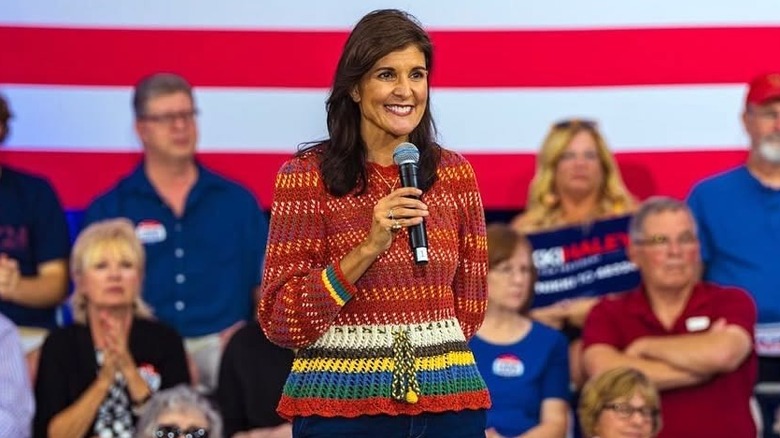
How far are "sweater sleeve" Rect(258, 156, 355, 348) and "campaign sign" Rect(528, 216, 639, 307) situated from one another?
2.78m

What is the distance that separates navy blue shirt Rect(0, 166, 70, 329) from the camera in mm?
5559

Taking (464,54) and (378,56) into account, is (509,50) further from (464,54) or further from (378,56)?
(378,56)

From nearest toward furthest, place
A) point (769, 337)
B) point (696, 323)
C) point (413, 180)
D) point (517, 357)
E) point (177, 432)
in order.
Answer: point (413, 180), point (177, 432), point (517, 357), point (696, 323), point (769, 337)

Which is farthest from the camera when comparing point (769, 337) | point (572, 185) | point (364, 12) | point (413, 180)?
point (364, 12)

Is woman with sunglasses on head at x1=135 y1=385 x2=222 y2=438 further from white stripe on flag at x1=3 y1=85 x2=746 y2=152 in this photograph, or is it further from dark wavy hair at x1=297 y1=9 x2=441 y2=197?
dark wavy hair at x1=297 y1=9 x2=441 y2=197

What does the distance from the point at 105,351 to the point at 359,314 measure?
8.22 feet

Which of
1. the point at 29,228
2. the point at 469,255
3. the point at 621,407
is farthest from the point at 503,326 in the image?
the point at 469,255

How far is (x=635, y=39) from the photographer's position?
5988mm

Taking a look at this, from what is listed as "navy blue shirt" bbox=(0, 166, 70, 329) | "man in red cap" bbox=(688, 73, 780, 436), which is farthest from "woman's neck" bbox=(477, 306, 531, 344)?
"navy blue shirt" bbox=(0, 166, 70, 329)

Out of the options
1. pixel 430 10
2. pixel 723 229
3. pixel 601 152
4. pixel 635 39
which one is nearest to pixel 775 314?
pixel 723 229

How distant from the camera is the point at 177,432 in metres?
4.77

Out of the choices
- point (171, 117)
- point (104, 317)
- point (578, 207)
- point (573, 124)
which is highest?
point (171, 117)

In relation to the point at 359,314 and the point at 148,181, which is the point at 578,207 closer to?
the point at 148,181

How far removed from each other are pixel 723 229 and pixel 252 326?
1604 mm
